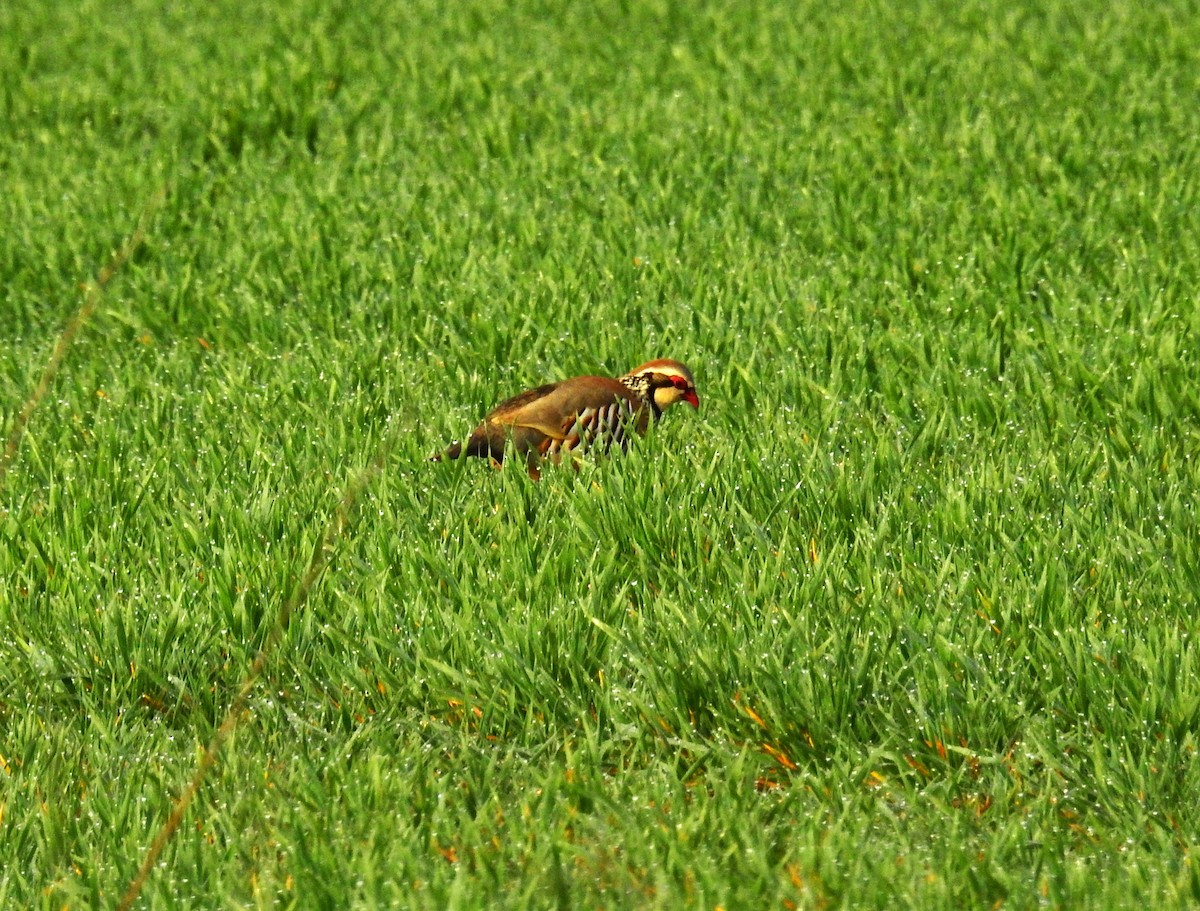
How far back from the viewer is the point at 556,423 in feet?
15.3

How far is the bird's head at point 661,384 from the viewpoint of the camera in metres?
4.97

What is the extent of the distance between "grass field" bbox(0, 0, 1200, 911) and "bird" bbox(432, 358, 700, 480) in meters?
0.10

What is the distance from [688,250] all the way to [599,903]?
4.09 metres

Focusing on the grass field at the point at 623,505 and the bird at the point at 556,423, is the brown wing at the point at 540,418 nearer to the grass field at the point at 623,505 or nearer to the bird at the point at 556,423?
the bird at the point at 556,423

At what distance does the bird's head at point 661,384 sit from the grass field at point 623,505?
10 cm

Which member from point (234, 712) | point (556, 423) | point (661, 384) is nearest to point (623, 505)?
point (556, 423)

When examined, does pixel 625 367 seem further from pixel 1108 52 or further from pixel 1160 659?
pixel 1108 52

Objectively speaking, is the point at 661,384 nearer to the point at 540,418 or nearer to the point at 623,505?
the point at 540,418

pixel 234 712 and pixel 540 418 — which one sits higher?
pixel 234 712

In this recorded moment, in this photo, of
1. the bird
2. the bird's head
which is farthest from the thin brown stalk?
the bird's head

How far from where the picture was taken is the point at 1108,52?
9148 mm

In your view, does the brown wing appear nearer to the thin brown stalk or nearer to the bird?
the bird

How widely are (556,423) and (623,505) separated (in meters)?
0.53

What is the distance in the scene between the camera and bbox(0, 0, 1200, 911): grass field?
307 cm
